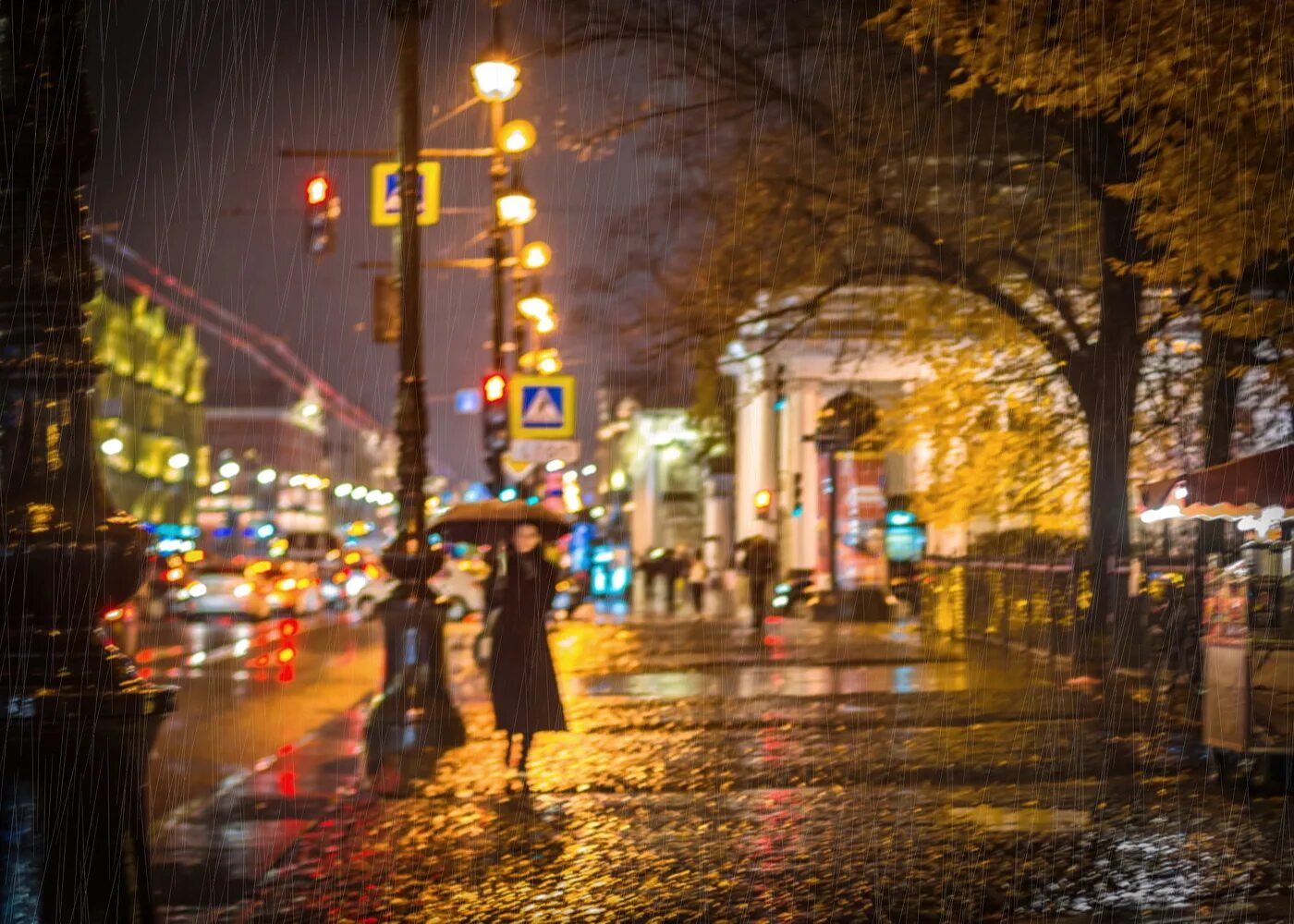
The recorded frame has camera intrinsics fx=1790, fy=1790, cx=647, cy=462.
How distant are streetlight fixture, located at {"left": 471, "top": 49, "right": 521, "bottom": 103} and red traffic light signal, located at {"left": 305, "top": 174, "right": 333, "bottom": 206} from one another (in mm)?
2831

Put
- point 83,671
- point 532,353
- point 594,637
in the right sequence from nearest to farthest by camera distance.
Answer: point 83,671, point 594,637, point 532,353

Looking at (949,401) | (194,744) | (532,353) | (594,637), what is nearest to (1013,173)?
(949,401)

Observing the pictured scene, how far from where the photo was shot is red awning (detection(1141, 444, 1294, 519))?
554 inches

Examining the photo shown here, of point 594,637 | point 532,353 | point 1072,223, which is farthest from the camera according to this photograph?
point 532,353

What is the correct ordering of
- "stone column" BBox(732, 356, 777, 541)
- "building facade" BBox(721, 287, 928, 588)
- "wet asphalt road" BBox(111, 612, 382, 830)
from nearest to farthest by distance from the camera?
"wet asphalt road" BBox(111, 612, 382, 830)
"building facade" BBox(721, 287, 928, 588)
"stone column" BBox(732, 356, 777, 541)

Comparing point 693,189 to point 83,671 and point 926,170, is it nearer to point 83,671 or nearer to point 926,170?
point 926,170

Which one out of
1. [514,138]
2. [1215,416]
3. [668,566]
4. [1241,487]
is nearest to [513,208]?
[514,138]

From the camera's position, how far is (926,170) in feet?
67.9

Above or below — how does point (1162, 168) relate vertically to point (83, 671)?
above

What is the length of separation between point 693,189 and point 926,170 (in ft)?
8.87

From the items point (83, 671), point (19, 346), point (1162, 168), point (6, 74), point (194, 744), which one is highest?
point (1162, 168)

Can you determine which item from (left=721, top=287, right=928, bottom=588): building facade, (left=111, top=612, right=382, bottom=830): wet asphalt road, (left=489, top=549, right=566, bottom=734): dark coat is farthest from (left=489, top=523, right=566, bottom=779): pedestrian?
(left=721, top=287, right=928, bottom=588): building facade

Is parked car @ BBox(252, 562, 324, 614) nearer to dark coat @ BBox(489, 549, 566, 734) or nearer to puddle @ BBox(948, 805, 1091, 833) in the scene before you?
dark coat @ BBox(489, 549, 566, 734)

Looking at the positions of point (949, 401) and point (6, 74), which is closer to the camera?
point (6, 74)
